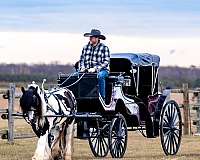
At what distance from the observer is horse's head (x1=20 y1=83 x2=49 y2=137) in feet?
46.3

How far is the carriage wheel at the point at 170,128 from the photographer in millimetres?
18153

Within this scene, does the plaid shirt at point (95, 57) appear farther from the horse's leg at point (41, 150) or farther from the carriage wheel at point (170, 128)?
the horse's leg at point (41, 150)

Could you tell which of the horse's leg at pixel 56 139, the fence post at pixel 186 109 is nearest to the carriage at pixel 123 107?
the horse's leg at pixel 56 139

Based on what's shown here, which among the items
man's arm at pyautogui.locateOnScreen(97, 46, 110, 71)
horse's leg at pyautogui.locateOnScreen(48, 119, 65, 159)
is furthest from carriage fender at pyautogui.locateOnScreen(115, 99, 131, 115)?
horse's leg at pyautogui.locateOnScreen(48, 119, 65, 159)

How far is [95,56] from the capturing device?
16594mm

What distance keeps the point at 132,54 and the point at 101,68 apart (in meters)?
2.14

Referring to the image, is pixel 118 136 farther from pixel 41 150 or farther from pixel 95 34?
pixel 41 150

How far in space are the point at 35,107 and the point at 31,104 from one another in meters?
0.11

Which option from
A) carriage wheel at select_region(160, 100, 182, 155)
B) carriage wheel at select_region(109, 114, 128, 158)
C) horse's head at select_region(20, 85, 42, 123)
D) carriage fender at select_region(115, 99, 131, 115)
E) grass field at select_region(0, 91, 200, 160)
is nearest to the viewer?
horse's head at select_region(20, 85, 42, 123)

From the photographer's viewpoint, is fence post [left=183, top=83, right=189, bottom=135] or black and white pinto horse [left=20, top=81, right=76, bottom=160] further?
fence post [left=183, top=83, right=189, bottom=135]

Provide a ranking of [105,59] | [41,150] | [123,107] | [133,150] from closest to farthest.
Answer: [41,150]
[105,59]
[123,107]
[133,150]

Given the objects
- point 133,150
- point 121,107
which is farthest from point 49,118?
point 133,150

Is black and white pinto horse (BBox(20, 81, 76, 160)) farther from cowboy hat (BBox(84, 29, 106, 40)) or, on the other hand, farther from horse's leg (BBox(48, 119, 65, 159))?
cowboy hat (BBox(84, 29, 106, 40))

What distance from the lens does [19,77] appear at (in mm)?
46719
